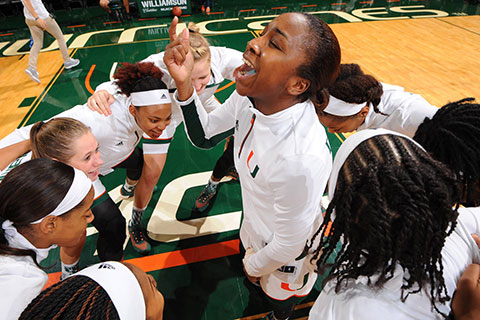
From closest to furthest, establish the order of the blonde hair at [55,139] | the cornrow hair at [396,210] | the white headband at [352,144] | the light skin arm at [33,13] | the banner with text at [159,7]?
1. the cornrow hair at [396,210]
2. the white headband at [352,144]
3. the blonde hair at [55,139]
4. the light skin arm at [33,13]
5. the banner with text at [159,7]

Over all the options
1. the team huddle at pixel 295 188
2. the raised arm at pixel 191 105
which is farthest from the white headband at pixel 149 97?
the raised arm at pixel 191 105

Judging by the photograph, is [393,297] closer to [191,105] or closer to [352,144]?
[352,144]

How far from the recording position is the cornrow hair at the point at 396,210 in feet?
2.79

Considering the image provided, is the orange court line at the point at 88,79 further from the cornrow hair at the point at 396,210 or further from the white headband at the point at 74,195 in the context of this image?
the cornrow hair at the point at 396,210

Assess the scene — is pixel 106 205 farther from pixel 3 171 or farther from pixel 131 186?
pixel 131 186

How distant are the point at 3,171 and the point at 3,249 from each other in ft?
2.55

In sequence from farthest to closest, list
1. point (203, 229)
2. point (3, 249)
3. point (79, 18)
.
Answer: point (79, 18) < point (203, 229) < point (3, 249)

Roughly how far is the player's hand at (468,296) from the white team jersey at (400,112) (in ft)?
4.20

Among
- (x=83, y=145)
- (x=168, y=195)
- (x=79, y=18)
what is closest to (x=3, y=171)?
(x=83, y=145)

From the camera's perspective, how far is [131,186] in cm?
326

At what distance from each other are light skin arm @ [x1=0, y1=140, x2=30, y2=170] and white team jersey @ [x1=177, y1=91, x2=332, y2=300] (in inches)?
49.6

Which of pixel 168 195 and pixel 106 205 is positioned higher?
pixel 106 205

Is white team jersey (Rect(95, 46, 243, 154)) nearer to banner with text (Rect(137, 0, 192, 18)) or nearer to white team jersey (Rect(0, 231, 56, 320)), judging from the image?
white team jersey (Rect(0, 231, 56, 320))

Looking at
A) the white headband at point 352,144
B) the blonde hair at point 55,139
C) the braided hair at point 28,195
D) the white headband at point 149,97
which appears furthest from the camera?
the white headband at point 149,97
